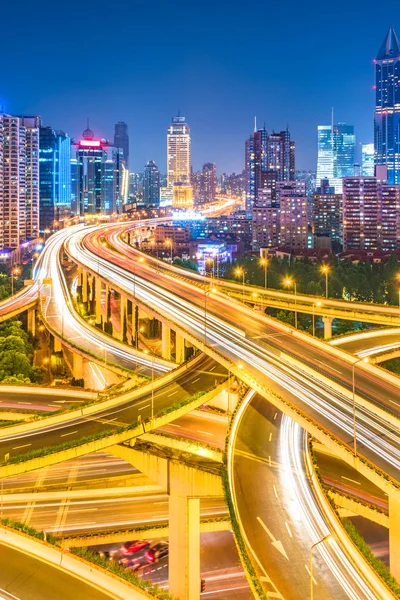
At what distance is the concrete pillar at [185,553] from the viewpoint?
16.6 m

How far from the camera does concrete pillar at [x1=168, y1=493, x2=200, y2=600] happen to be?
1656 cm

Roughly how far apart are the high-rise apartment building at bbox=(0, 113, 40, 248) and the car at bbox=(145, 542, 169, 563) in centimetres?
7200

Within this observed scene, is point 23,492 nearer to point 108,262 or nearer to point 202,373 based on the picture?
point 202,373

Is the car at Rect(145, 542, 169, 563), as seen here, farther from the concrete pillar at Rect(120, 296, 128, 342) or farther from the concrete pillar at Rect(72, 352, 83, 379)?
the concrete pillar at Rect(120, 296, 128, 342)

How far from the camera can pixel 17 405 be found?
22891mm

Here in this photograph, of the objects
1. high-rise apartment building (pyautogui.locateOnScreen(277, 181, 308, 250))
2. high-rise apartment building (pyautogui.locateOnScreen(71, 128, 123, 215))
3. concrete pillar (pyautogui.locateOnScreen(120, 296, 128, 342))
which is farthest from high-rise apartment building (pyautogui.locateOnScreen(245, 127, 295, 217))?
concrete pillar (pyautogui.locateOnScreen(120, 296, 128, 342))

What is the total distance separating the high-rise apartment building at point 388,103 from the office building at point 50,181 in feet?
245

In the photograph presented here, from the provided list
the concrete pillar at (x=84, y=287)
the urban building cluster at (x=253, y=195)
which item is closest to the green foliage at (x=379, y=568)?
the concrete pillar at (x=84, y=287)

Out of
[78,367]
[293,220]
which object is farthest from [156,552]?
[293,220]

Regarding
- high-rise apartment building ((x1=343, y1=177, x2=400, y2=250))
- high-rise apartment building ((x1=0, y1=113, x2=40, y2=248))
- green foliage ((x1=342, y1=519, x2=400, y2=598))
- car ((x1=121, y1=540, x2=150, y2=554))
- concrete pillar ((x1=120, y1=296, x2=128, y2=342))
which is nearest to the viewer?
green foliage ((x1=342, y1=519, x2=400, y2=598))

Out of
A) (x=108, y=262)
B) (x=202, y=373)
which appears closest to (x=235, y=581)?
(x=202, y=373)

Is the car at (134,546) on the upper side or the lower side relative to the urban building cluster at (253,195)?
lower

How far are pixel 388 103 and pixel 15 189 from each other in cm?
11776

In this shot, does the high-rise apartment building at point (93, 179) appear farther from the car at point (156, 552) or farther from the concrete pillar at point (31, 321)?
the car at point (156, 552)
